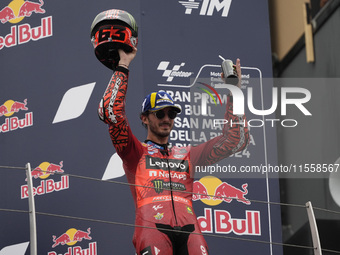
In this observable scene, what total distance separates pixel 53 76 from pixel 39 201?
4.16ft

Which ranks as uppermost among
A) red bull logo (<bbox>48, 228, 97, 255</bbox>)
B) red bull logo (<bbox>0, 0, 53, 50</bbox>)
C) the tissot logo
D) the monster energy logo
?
red bull logo (<bbox>0, 0, 53, 50</bbox>)

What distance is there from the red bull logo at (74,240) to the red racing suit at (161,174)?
2.48 meters

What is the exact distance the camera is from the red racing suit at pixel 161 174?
5957 millimetres

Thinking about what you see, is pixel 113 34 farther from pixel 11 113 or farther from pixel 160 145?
pixel 11 113

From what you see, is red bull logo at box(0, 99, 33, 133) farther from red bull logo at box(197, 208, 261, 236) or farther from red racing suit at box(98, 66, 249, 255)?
red racing suit at box(98, 66, 249, 255)

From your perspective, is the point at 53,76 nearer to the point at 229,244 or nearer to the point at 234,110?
the point at 229,244

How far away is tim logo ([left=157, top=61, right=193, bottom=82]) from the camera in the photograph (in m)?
9.26

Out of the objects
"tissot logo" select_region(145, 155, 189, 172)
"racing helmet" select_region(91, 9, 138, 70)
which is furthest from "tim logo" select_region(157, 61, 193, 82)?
"racing helmet" select_region(91, 9, 138, 70)

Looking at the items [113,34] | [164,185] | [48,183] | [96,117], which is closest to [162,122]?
[164,185]

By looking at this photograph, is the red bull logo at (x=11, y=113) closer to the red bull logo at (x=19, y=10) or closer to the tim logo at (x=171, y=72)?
the red bull logo at (x=19, y=10)

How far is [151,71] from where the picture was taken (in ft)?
30.1

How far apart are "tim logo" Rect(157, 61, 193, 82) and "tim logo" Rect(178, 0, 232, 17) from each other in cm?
68

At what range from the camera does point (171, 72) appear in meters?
9.30

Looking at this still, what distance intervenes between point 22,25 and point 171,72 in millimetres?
1614
